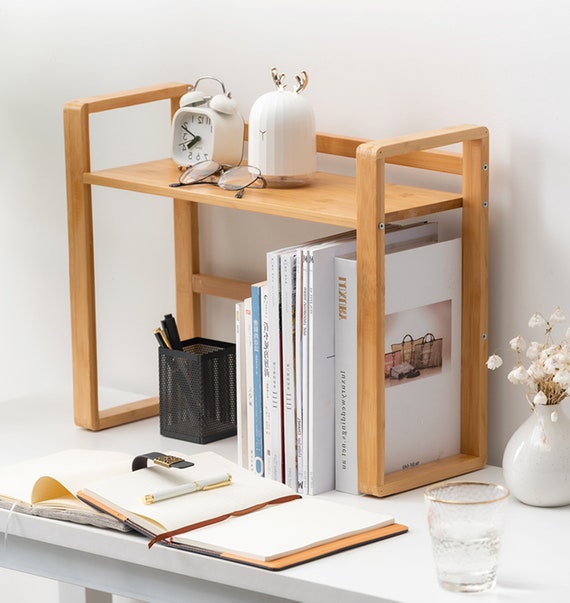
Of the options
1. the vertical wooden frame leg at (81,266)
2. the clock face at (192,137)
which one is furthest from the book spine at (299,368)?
the vertical wooden frame leg at (81,266)

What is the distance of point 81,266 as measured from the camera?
6.39 ft

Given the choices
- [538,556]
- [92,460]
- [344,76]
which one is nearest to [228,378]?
[92,460]

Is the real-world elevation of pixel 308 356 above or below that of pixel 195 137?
below

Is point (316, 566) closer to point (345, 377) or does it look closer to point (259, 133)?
point (345, 377)

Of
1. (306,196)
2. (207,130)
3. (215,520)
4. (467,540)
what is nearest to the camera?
(467,540)

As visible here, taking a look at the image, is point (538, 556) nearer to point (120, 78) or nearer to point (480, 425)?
point (480, 425)

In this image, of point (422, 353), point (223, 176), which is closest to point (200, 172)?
point (223, 176)

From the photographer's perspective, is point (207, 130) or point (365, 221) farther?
point (207, 130)

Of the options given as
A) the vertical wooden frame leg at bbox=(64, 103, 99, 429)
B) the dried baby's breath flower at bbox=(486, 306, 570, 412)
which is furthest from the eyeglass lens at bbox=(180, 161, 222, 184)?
the dried baby's breath flower at bbox=(486, 306, 570, 412)

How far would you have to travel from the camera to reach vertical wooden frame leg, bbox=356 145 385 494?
61.3 inches

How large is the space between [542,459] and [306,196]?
1.52 feet

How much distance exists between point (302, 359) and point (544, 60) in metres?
0.49

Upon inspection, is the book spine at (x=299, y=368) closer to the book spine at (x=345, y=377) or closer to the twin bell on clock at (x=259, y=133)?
the book spine at (x=345, y=377)

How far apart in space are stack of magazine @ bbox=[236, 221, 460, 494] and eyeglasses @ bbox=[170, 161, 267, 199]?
0.48ft
